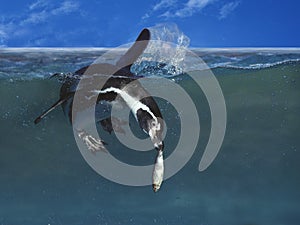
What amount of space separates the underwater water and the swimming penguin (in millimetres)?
2397

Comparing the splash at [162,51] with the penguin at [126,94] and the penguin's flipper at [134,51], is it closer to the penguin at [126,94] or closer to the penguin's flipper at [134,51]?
the penguin's flipper at [134,51]

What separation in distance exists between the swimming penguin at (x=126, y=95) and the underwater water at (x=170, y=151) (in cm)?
240

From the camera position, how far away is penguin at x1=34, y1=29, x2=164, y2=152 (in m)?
3.67

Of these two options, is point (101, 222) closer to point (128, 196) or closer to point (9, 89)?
point (128, 196)

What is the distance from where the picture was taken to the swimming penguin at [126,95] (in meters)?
3.63

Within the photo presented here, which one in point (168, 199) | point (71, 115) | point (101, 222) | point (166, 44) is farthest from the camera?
point (101, 222)

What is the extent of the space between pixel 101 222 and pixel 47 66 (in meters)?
16.0

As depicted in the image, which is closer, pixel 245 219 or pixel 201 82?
pixel 201 82

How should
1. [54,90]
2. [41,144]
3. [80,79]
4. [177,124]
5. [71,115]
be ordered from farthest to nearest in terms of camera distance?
[41,144] < [177,124] < [54,90] < [80,79] < [71,115]

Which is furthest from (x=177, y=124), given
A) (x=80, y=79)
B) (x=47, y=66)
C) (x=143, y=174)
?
(x=80, y=79)

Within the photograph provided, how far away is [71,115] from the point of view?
6.04 m

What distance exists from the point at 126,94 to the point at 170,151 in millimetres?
11651

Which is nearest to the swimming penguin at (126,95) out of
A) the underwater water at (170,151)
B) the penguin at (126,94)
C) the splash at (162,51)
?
the penguin at (126,94)

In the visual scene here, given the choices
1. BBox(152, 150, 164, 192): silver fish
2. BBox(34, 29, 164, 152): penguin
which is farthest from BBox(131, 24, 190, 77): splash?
BBox(152, 150, 164, 192): silver fish
